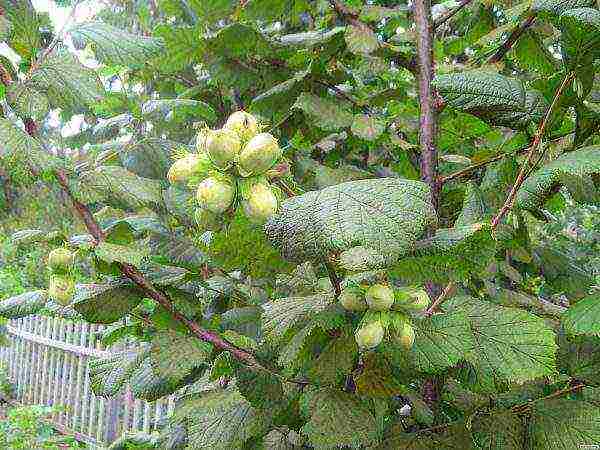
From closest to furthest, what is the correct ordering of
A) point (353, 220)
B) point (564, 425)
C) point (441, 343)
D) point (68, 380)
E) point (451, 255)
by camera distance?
point (353, 220) → point (451, 255) → point (441, 343) → point (564, 425) → point (68, 380)

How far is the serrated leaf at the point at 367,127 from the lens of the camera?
5.41 ft

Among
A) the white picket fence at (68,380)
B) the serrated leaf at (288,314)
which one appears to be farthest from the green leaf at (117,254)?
the white picket fence at (68,380)

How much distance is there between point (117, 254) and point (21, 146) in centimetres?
28

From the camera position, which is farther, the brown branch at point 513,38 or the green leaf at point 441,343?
the brown branch at point 513,38

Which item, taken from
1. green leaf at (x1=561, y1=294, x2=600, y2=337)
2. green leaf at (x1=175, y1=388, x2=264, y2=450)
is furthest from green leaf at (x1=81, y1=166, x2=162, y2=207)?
green leaf at (x1=561, y1=294, x2=600, y2=337)

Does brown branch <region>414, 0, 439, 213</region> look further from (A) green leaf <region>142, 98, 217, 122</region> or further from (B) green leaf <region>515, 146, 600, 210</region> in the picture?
(A) green leaf <region>142, 98, 217, 122</region>

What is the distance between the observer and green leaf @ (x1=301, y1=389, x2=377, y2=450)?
108 centimetres

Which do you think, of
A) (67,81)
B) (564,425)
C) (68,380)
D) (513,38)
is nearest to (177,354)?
(67,81)

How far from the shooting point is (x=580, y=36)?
1070 mm

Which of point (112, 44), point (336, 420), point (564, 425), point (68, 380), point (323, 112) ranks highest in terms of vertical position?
point (112, 44)

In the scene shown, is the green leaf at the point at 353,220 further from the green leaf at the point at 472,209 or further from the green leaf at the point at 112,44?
the green leaf at the point at 112,44

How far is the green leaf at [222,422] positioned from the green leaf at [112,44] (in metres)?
0.73

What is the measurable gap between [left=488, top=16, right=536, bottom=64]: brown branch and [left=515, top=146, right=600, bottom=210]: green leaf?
21.2 inches

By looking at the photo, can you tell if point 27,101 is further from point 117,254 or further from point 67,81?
point 117,254
